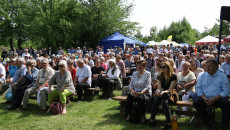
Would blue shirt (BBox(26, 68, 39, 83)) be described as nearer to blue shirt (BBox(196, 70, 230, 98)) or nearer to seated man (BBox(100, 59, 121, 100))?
seated man (BBox(100, 59, 121, 100))

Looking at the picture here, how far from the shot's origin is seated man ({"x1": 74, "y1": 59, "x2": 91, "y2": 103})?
6.44 metres

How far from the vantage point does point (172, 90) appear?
168 inches

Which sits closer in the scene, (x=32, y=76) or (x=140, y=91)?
(x=140, y=91)

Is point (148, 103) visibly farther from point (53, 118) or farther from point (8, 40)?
point (8, 40)

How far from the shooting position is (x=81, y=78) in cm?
669

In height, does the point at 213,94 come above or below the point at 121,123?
above

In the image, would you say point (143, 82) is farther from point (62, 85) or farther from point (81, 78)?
point (81, 78)

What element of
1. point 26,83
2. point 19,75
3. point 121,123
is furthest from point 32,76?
point 121,123

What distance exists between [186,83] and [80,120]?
2.73m

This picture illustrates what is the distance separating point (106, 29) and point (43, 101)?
741 inches

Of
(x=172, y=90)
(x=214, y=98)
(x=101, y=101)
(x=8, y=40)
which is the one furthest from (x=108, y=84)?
(x=8, y=40)

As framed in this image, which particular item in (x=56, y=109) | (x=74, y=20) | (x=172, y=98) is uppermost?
(x=74, y=20)

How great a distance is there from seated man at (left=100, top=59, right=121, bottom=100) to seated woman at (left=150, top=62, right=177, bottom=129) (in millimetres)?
2475

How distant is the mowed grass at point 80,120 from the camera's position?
4.31 m
